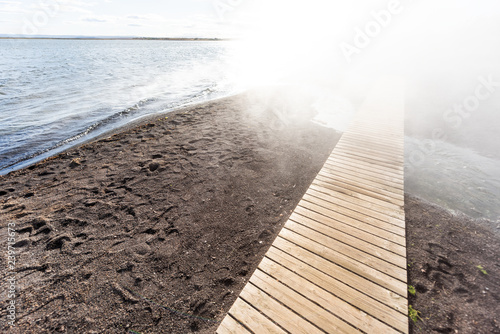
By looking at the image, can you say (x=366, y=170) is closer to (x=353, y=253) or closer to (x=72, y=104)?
(x=353, y=253)

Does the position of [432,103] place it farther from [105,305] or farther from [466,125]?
[105,305]

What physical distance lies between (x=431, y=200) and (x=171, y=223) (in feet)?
24.3

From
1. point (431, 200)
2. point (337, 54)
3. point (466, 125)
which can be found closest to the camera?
point (431, 200)

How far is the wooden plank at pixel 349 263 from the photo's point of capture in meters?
3.11

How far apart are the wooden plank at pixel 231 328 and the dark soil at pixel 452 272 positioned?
2786 millimetres

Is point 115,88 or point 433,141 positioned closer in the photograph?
point 433,141

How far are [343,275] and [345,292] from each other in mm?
273

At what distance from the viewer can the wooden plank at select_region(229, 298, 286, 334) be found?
8.72 feet

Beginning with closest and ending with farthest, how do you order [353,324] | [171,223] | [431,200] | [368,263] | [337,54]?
[353,324] < [368,263] < [171,223] < [431,200] < [337,54]

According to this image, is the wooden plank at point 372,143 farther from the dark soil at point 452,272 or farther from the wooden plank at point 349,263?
the wooden plank at point 349,263

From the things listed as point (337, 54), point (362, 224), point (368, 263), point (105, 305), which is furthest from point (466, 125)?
point (337, 54)

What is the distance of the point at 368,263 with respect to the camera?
3438mm

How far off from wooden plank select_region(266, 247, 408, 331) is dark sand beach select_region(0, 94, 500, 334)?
1.04m

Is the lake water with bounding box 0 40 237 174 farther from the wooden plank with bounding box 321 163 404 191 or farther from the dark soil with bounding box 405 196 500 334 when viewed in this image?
the dark soil with bounding box 405 196 500 334
